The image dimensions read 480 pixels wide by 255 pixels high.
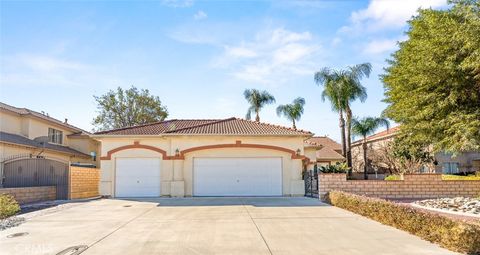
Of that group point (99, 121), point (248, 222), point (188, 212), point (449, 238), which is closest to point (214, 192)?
point (188, 212)

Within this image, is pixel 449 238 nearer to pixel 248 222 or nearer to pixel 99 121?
pixel 248 222

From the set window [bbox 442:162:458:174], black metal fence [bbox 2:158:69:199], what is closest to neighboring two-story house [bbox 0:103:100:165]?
black metal fence [bbox 2:158:69:199]

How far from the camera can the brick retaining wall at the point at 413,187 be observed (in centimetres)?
1936

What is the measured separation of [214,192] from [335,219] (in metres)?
11.1

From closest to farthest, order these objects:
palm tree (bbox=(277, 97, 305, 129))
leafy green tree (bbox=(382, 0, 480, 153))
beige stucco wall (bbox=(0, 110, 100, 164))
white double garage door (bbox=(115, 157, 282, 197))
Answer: leafy green tree (bbox=(382, 0, 480, 153)), white double garage door (bbox=(115, 157, 282, 197)), beige stucco wall (bbox=(0, 110, 100, 164)), palm tree (bbox=(277, 97, 305, 129))

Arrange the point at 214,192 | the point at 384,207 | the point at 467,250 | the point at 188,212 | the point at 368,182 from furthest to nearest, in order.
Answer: the point at 214,192, the point at 368,182, the point at 188,212, the point at 384,207, the point at 467,250

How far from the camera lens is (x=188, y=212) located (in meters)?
14.7

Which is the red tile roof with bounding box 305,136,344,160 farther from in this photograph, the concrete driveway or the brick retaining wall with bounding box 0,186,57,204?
the concrete driveway

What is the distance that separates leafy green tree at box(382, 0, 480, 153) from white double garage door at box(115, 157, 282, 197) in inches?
324

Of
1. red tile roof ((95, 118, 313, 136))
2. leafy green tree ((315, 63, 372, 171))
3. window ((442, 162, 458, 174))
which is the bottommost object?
window ((442, 162, 458, 174))

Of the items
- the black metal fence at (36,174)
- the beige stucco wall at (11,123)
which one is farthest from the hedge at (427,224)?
the beige stucco wall at (11,123)

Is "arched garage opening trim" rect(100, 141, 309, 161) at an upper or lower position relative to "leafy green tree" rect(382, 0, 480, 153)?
lower

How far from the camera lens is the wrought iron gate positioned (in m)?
21.4

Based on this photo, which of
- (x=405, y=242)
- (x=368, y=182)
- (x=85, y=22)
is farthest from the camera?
(x=368, y=182)
